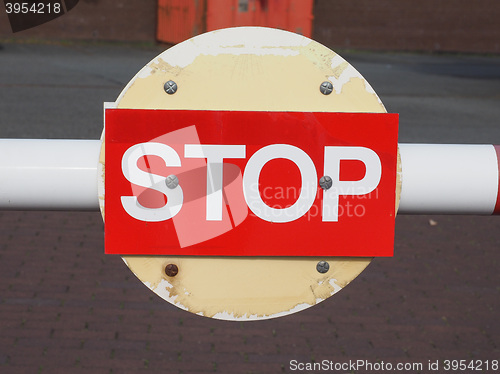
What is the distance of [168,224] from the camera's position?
1048mm

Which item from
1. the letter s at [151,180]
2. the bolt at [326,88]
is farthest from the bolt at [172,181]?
the bolt at [326,88]

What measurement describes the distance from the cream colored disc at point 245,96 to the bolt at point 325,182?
0.30 ft

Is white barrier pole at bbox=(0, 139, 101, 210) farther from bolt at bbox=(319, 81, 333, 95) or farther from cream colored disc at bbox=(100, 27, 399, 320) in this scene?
bolt at bbox=(319, 81, 333, 95)

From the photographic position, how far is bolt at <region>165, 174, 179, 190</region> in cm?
102

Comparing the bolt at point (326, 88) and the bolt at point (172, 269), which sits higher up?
the bolt at point (326, 88)

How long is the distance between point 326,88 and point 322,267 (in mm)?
238

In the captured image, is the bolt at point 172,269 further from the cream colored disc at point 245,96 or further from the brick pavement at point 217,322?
the brick pavement at point 217,322

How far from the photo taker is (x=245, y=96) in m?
1.05

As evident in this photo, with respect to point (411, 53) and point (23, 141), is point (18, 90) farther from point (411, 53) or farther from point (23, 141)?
point (411, 53)

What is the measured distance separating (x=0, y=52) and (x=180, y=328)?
1633 centimetres

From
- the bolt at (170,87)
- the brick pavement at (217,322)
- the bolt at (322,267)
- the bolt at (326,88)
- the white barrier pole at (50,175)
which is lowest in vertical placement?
the brick pavement at (217,322)

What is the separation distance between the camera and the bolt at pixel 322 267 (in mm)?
1104

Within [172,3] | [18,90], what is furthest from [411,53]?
[18,90]

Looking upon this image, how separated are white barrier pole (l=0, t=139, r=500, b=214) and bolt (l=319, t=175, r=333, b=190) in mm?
114
